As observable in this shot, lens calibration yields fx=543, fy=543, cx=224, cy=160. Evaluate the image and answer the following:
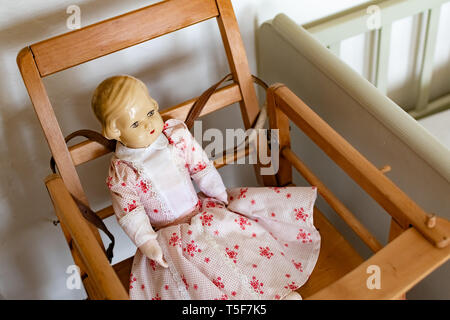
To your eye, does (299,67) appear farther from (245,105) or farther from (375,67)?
(375,67)

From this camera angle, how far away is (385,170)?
868mm

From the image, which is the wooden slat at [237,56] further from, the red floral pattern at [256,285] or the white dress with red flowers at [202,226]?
the red floral pattern at [256,285]

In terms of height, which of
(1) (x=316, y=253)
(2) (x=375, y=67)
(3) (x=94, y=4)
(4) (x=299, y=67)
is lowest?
(1) (x=316, y=253)

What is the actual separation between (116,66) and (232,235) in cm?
42

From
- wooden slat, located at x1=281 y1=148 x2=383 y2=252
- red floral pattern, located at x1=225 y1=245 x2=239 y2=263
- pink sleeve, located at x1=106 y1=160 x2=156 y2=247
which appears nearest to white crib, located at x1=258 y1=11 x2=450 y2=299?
wooden slat, located at x1=281 y1=148 x2=383 y2=252

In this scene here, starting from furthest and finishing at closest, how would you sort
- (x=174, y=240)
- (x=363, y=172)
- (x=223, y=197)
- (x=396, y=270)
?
(x=223, y=197) < (x=174, y=240) < (x=363, y=172) < (x=396, y=270)

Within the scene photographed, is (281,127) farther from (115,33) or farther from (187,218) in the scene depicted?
(115,33)

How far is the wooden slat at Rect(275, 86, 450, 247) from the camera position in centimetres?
73

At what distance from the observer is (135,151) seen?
2.99 ft

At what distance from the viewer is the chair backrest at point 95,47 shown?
0.89 m

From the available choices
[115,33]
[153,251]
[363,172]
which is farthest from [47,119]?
[363,172]

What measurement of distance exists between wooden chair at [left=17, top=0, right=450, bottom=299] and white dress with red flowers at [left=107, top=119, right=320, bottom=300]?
57 millimetres

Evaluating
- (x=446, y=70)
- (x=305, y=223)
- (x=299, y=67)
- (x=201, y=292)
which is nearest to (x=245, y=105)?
(x=299, y=67)

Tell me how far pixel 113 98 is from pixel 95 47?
138 millimetres
